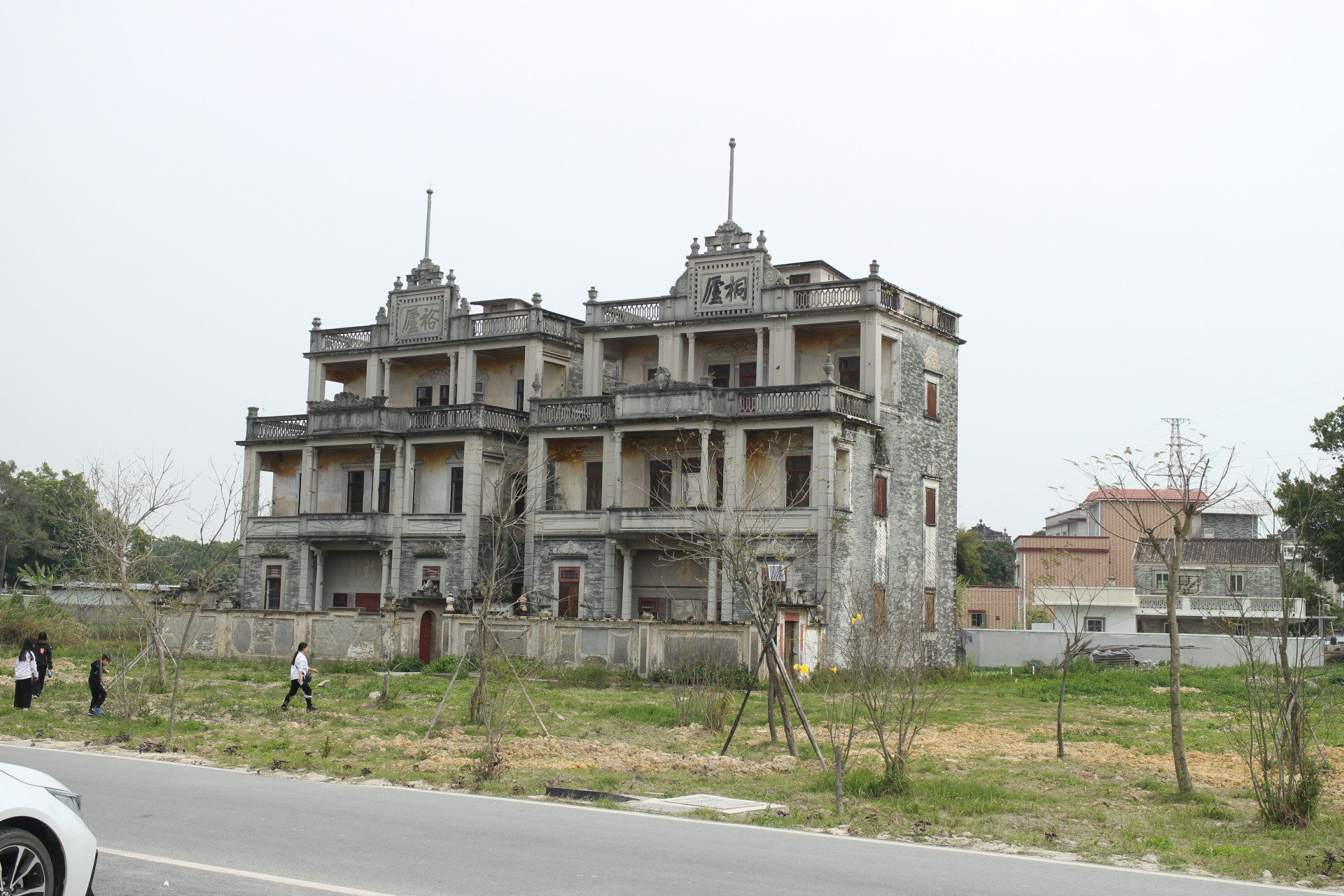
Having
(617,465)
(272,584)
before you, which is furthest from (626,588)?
(272,584)

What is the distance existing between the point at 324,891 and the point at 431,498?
3887cm

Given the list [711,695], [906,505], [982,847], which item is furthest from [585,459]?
[982,847]

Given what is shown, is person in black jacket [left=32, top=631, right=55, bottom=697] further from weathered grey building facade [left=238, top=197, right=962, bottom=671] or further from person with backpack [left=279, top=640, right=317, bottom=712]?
weathered grey building facade [left=238, top=197, right=962, bottom=671]

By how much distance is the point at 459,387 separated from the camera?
48.3 meters

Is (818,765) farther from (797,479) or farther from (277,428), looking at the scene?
(277,428)

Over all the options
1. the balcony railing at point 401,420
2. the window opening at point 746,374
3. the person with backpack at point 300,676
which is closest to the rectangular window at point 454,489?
the balcony railing at point 401,420

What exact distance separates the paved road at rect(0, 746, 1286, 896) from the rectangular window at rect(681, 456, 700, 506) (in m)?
26.9

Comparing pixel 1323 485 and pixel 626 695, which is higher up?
pixel 1323 485

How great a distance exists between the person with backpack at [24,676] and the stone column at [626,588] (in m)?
21.5

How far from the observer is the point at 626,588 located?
138 feet

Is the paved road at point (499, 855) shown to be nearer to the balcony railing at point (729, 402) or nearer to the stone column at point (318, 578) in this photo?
the balcony railing at point (729, 402)

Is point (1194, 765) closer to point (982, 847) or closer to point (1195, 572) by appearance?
point (982, 847)

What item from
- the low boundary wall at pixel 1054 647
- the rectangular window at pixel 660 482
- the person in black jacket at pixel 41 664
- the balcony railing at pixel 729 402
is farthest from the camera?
the low boundary wall at pixel 1054 647

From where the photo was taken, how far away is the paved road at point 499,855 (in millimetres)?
9414
